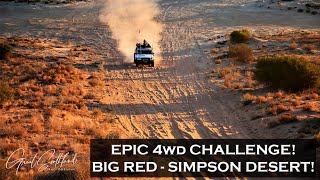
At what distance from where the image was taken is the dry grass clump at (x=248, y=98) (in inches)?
894

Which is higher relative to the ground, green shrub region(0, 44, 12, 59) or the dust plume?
the dust plume

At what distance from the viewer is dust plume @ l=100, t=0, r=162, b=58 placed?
152ft

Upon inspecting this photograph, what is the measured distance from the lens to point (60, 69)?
31688 millimetres

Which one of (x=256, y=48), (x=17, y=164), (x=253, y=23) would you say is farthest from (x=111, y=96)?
(x=253, y=23)

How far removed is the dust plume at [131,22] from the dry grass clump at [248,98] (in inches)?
682

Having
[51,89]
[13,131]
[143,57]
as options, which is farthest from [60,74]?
[13,131]

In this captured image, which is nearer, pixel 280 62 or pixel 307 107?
pixel 307 107

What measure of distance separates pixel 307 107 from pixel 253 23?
41.3m

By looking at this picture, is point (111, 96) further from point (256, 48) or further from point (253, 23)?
point (253, 23)

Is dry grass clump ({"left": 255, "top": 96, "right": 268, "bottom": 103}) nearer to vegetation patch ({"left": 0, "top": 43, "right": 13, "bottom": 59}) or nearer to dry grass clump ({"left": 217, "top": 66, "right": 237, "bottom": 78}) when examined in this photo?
dry grass clump ({"left": 217, "top": 66, "right": 237, "bottom": 78})

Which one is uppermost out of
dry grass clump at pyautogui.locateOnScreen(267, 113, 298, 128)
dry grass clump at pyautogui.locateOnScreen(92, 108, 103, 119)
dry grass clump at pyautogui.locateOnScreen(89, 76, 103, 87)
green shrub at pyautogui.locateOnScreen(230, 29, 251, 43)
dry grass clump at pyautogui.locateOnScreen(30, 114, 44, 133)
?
green shrub at pyautogui.locateOnScreen(230, 29, 251, 43)

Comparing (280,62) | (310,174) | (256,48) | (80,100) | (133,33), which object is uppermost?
(133,33)
